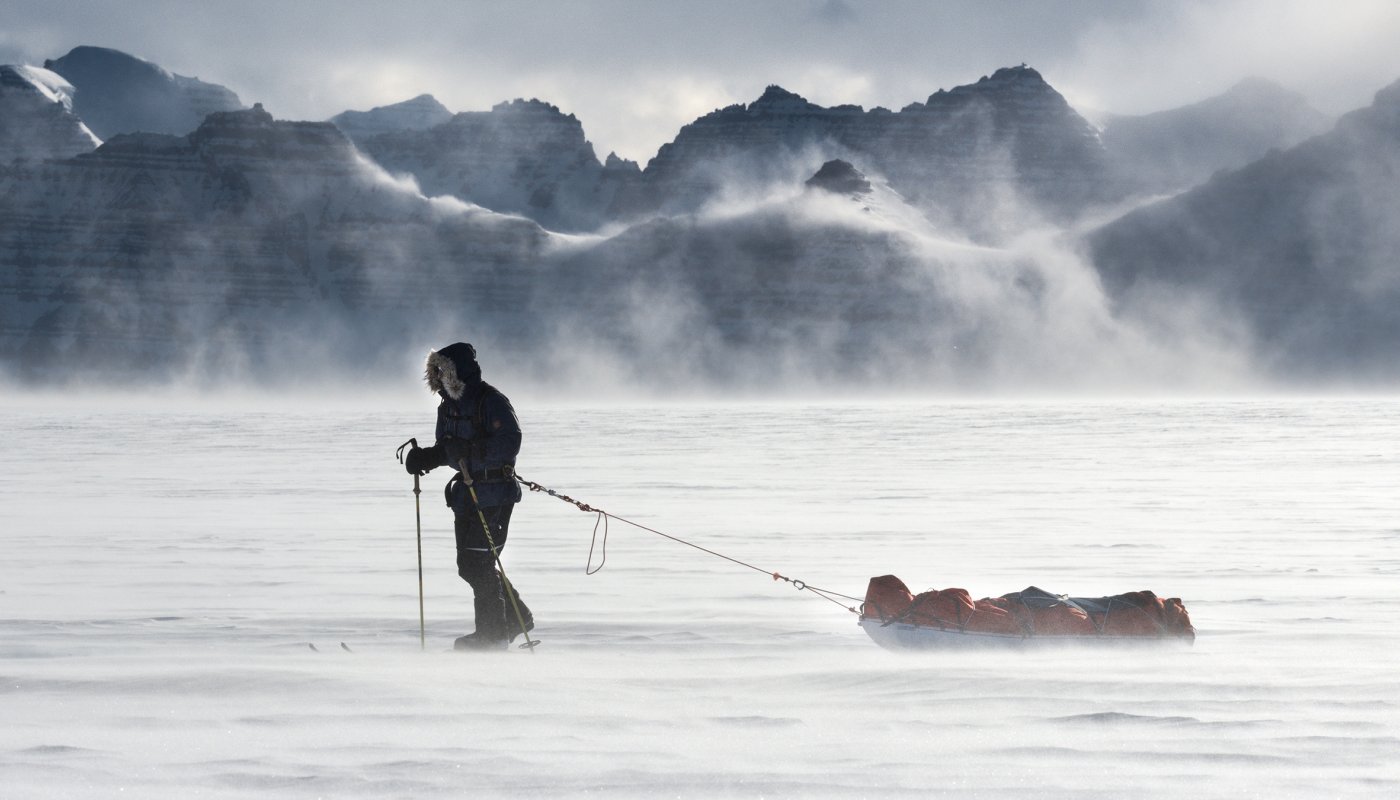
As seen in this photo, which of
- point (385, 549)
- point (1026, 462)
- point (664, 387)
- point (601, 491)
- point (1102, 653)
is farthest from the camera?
point (664, 387)

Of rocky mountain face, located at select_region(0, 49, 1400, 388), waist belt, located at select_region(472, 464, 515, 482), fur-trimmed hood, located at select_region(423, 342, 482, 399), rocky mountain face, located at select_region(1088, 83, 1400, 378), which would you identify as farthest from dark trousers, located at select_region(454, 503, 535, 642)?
rocky mountain face, located at select_region(1088, 83, 1400, 378)

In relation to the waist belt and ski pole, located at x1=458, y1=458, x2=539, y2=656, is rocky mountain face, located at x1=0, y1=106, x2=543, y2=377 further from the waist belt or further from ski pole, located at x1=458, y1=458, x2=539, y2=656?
the waist belt

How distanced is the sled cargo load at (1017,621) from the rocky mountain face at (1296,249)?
139 m

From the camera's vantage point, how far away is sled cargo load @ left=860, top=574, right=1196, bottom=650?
8523 millimetres

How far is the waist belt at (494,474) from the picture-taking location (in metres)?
8.55

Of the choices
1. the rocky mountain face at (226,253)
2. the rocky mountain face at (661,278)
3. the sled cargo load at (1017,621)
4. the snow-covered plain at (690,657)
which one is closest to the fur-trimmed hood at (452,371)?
the snow-covered plain at (690,657)

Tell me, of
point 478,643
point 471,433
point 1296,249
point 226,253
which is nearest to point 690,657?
point 478,643

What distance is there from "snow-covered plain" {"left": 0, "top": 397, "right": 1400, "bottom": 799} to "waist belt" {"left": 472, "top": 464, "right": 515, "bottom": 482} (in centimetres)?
100

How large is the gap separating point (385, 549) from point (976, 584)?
5872 millimetres

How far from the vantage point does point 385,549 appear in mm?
14570

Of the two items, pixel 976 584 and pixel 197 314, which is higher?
pixel 197 314

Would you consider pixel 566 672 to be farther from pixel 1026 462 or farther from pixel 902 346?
pixel 902 346

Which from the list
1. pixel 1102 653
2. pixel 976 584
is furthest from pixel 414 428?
pixel 1102 653

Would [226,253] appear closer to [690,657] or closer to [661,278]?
[661,278]
